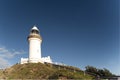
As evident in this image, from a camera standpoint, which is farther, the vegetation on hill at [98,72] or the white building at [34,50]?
the white building at [34,50]

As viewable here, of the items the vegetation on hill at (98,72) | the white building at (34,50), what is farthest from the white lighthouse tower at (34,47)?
the vegetation on hill at (98,72)

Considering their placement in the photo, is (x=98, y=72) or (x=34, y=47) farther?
(x=34, y=47)

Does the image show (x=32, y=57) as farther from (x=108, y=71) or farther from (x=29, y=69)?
(x=108, y=71)

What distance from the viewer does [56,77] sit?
1844 centimetres

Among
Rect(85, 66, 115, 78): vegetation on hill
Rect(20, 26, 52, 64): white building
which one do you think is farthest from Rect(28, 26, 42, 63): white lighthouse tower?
Rect(85, 66, 115, 78): vegetation on hill

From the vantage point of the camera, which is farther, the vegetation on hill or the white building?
the white building

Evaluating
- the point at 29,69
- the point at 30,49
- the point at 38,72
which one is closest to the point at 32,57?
the point at 30,49

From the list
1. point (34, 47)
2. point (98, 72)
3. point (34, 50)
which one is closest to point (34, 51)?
point (34, 50)

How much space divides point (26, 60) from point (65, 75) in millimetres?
11427

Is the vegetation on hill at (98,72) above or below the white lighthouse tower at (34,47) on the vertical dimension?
below

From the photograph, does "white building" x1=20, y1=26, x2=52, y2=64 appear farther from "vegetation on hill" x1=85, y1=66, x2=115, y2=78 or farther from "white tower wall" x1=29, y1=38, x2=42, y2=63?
"vegetation on hill" x1=85, y1=66, x2=115, y2=78

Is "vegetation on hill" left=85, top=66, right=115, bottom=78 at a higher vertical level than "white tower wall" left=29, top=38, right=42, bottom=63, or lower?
lower

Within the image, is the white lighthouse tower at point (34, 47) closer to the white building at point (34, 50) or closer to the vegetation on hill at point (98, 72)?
the white building at point (34, 50)

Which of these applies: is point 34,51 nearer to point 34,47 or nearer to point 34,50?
point 34,50
